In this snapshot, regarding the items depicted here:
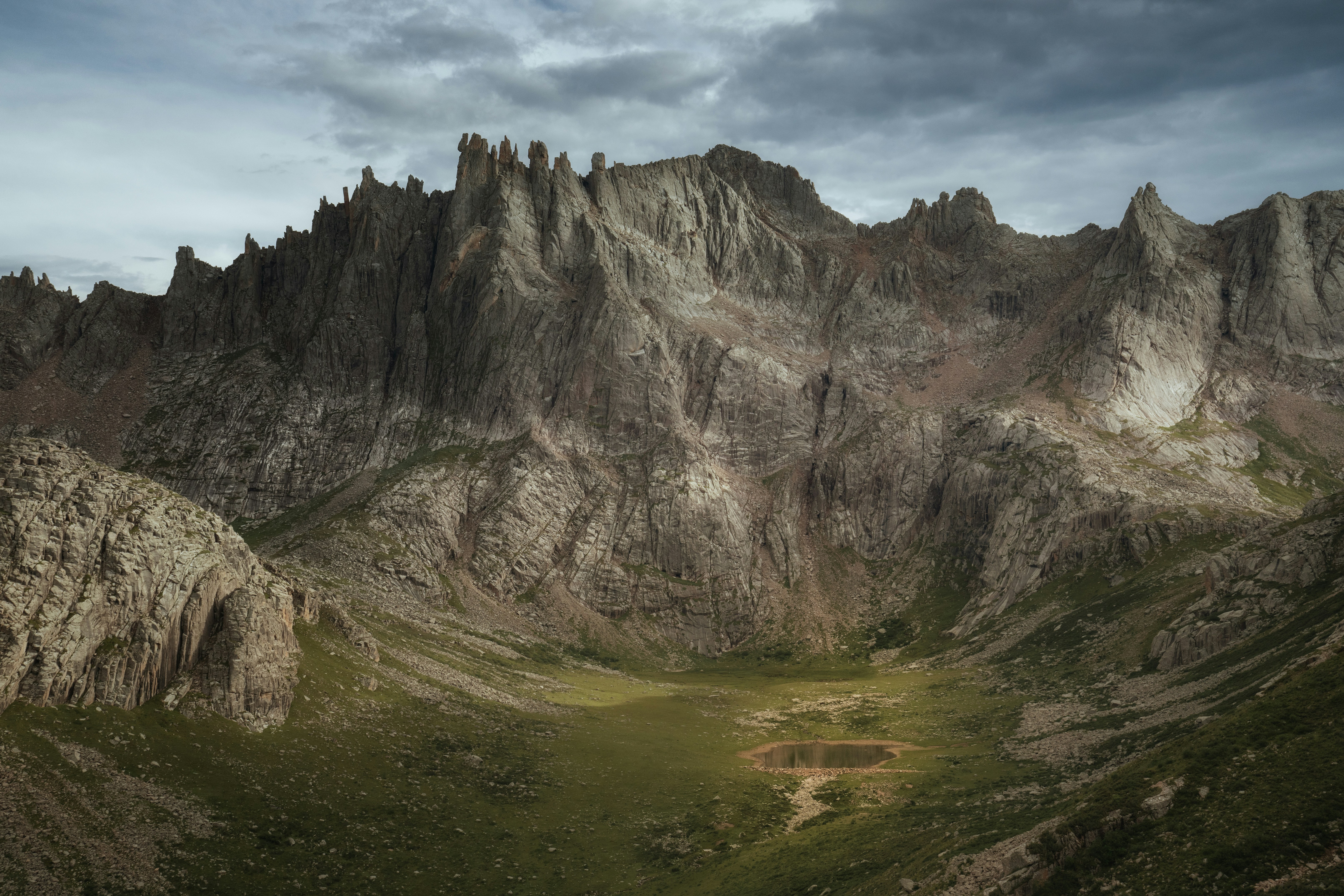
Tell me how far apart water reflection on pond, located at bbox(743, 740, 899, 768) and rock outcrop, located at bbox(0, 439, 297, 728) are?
162 ft

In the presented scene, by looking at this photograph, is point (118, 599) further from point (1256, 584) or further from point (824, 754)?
point (1256, 584)

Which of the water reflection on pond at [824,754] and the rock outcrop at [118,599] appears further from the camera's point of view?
the water reflection on pond at [824,754]

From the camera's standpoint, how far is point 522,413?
612ft

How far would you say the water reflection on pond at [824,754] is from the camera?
3511 inches

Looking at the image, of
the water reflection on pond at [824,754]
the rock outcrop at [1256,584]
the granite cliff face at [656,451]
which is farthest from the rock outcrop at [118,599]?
the granite cliff face at [656,451]

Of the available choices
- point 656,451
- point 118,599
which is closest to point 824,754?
point 118,599

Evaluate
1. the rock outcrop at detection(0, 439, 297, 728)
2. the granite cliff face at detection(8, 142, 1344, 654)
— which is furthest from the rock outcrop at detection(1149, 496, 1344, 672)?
the rock outcrop at detection(0, 439, 297, 728)

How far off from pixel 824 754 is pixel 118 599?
68557 millimetres

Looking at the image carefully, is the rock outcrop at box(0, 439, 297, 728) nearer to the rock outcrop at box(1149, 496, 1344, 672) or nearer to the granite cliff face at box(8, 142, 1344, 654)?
the rock outcrop at box(1149, 496, 1344, 672)

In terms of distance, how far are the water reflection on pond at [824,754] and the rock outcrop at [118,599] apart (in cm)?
4927

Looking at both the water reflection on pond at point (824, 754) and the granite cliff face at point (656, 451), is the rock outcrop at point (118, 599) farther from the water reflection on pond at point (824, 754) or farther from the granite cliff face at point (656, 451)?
the granite cliff face at point (656, 451)

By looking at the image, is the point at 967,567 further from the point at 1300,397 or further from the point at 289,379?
the point at 289,379

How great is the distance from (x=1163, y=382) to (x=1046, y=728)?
5192 inches

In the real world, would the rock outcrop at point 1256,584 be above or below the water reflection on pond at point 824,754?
above
